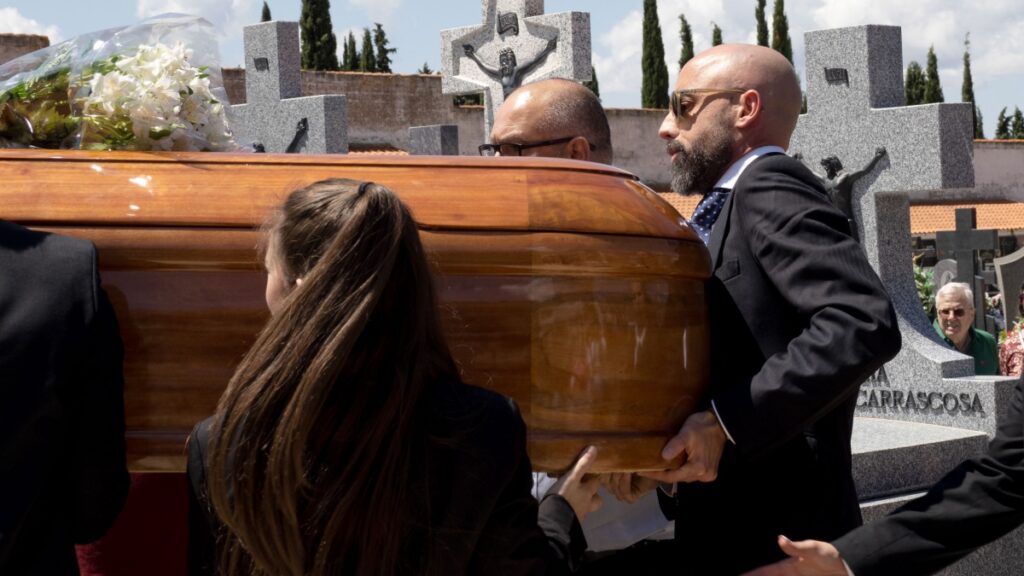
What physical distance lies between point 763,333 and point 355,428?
96 centimetres

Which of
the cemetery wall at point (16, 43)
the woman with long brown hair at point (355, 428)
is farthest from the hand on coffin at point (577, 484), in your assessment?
the cemetery wall at point (16, 43)

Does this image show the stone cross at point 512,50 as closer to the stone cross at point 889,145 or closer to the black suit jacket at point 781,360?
the stone cross at point 889,145

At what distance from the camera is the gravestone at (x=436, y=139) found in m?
11.4

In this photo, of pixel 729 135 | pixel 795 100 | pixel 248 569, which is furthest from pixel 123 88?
pixel 795 100

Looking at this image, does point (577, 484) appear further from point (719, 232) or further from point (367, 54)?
point (367, 54)

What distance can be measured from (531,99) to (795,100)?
29.2 inches

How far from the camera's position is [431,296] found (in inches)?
71.4

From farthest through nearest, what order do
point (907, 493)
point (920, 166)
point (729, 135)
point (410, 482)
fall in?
1. point (920, 166)
2. point (907, 493)
3. point (729, 135)
4. point (410, 482)

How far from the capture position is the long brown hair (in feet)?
5.64

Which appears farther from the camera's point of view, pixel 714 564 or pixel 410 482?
pixel 714 564

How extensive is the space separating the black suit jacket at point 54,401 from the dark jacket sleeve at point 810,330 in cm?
106

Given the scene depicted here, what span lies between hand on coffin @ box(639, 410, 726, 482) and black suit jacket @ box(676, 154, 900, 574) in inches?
1.1

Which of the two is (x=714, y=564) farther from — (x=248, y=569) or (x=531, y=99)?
(x=531, y=99)

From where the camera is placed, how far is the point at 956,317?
773cm
